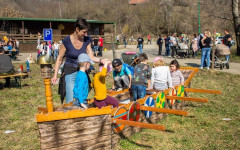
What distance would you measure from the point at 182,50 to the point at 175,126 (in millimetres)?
14305

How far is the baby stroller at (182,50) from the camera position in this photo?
19.0 m

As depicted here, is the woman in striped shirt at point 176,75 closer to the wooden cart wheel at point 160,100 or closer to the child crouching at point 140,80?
the child crouching at point 140,80

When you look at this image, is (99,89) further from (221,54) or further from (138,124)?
(221,54)

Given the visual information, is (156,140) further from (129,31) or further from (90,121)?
(129,31)

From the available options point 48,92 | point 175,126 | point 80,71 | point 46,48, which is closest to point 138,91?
point 175,126

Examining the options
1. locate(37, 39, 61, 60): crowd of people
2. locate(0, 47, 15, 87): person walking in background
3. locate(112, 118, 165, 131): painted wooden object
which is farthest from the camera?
locate(37, 39, 61, 60): crowd of people

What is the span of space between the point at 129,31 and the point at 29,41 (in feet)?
111

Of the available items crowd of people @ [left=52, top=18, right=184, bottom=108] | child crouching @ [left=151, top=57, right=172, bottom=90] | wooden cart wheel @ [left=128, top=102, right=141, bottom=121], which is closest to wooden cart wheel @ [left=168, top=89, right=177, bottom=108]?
child crouching @ [left=151, top=57, right=172, bottom=90]

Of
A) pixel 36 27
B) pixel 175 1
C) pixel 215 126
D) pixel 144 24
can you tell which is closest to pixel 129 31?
pixel 144 24

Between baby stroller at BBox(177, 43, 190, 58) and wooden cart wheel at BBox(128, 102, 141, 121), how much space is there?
48.9ft

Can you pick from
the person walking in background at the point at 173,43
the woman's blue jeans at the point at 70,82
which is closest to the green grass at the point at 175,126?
the woman's blue jeans at the point at 70,82

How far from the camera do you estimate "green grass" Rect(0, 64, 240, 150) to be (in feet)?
15.1

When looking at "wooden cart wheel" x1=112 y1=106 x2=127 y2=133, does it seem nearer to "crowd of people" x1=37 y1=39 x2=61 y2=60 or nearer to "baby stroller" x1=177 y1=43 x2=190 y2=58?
"baby stroller" x1=177 y1=43 x2=190 y2=58

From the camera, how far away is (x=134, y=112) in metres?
4.86
